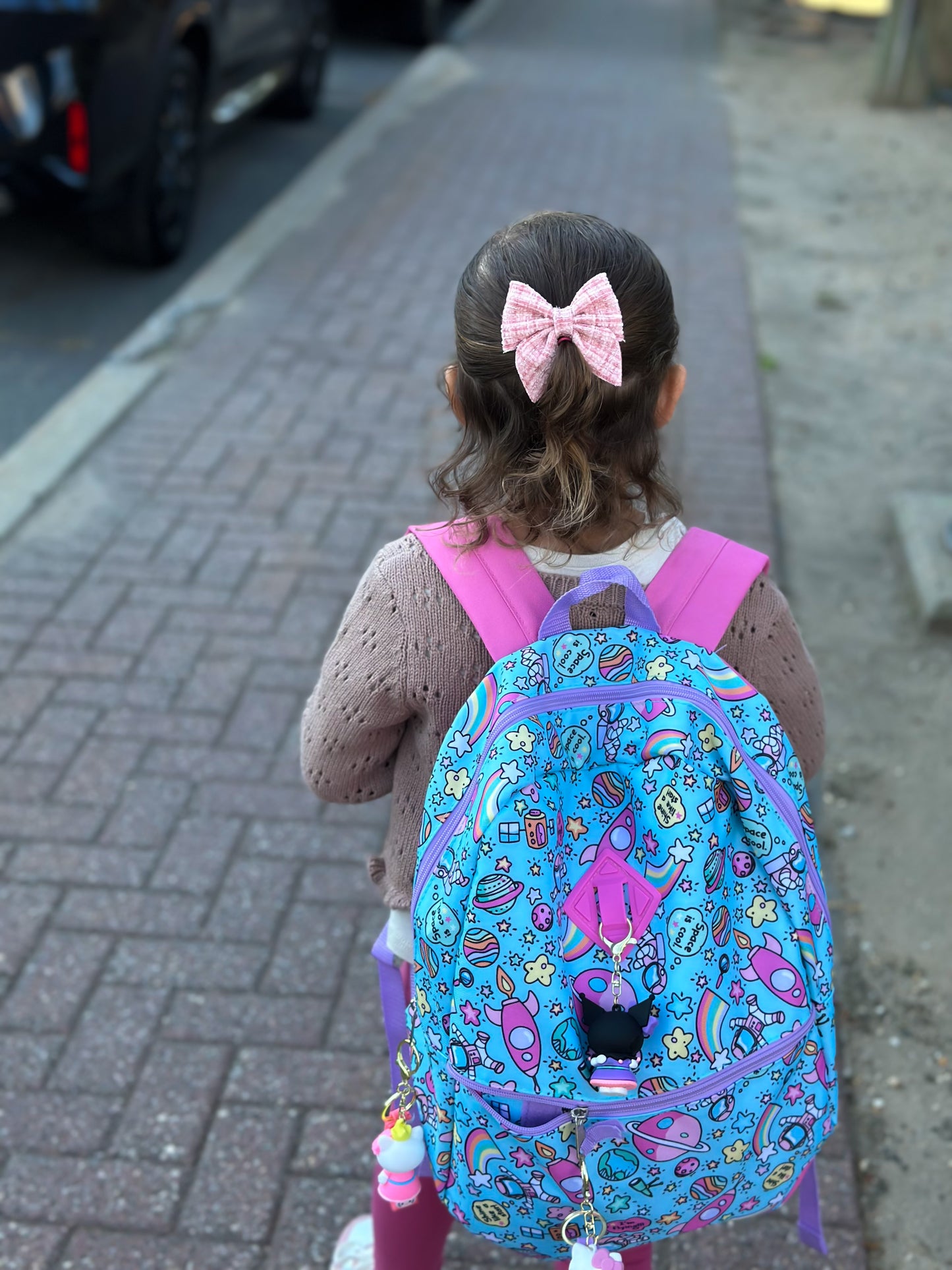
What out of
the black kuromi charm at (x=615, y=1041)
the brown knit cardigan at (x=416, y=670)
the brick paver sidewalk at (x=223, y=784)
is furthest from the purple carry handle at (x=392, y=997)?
the brick paver sidewalk at (x=223, y=784)

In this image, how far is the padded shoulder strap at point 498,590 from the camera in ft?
4.75

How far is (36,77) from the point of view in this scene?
527 cm

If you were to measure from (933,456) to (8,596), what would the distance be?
3528mm

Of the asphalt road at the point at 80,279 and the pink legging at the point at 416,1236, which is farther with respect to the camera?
the asphalt road at the point at 80,279

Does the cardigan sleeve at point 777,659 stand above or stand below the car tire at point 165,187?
above

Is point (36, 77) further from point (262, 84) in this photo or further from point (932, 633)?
point (932, 633)

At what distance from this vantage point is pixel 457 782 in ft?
4.51

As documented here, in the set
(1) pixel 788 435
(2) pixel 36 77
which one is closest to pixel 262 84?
(2) pixel 36 77

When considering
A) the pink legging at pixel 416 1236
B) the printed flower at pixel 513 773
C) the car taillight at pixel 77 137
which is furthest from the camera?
the car taillight at pixel 77 137

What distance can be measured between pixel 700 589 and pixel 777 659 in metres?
0.16

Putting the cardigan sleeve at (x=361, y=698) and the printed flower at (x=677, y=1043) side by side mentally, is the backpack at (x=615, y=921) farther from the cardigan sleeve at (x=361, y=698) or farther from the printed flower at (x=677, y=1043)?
the cardigan sleeve at (x=361, y=698)

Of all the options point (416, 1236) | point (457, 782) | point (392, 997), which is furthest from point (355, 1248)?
point (457, 782)

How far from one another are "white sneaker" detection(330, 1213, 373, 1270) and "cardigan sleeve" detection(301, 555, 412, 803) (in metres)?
0.89

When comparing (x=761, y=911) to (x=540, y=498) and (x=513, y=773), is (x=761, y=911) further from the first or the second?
(x=540, y=498)
